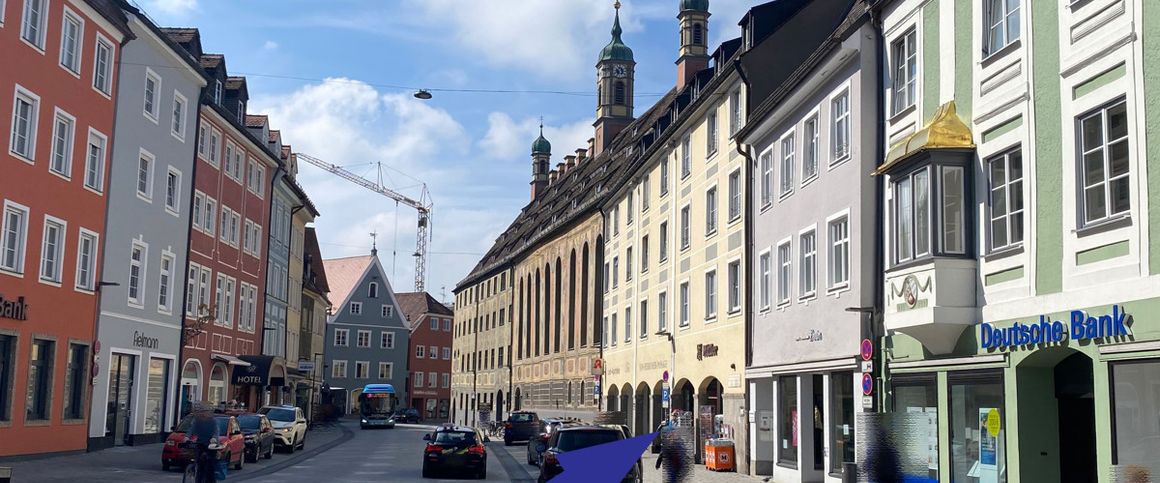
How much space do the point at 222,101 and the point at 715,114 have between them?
22746 mm

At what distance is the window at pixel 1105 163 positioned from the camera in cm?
1331

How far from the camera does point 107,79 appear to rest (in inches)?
1289

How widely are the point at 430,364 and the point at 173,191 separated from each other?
7801cm

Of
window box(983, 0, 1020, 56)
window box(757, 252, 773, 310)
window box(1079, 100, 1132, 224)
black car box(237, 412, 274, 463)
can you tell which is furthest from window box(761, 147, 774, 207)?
black car box(237, 412, 274, 463)

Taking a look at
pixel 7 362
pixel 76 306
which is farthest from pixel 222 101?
pixel 7 362

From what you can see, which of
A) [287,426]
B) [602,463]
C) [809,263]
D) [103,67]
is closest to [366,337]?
[287,426]

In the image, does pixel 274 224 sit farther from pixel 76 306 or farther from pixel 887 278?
pixel 887 278

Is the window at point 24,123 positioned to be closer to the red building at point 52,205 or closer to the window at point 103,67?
the red building at point 52,205

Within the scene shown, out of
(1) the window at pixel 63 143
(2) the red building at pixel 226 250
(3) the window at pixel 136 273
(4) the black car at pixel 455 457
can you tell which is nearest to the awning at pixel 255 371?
(2) the red building at pixel 226 250

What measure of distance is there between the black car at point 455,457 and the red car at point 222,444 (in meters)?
4.75

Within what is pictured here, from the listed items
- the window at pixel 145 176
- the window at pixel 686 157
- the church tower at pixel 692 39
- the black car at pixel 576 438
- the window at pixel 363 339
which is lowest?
the black car at pixel 576 438

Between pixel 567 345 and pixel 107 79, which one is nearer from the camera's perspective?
pixel 107 79

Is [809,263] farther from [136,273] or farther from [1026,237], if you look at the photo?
[136,273]

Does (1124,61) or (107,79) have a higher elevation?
(107,79)
